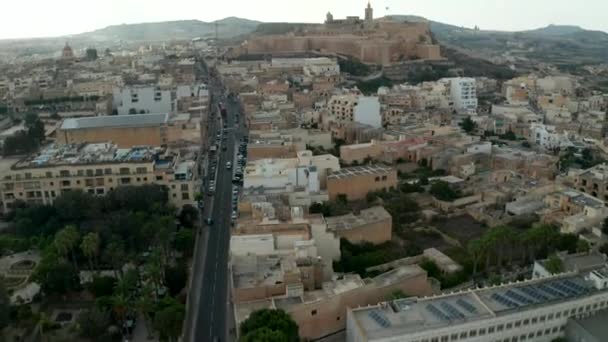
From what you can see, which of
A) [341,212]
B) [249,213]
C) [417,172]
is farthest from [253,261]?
[417,172]

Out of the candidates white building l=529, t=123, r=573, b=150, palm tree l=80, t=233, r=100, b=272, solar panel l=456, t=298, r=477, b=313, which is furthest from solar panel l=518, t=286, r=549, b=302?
white building l=529, t=123, r=573, b=150

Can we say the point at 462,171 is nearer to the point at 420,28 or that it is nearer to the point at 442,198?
the point at 442,198

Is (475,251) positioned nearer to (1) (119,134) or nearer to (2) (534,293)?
(2) (534,293)

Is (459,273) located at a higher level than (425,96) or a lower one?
lower

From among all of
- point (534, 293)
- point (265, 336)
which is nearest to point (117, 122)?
point (265, 336)

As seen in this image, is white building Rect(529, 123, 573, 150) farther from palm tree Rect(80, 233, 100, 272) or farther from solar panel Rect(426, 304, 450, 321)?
palm tree Rect(80, 233, 100, 272)

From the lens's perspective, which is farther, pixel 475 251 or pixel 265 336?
pixel 475 251
